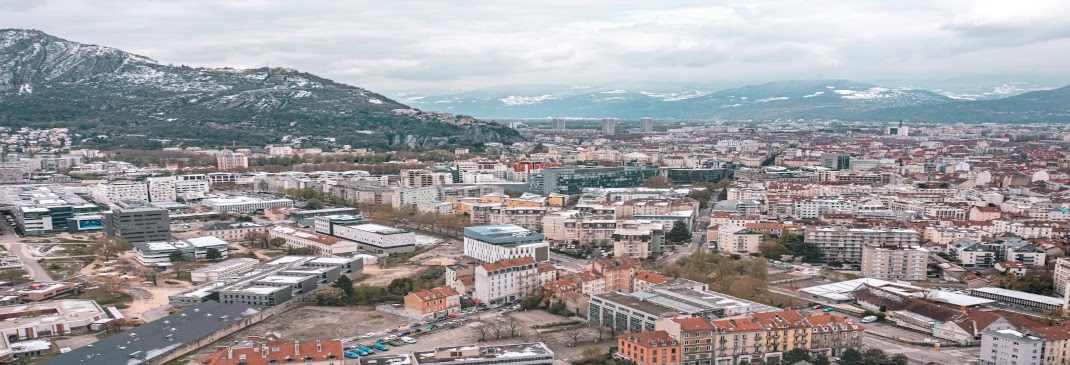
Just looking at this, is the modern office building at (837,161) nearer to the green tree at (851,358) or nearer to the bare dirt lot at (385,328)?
the bare dirt lot at (385,328)

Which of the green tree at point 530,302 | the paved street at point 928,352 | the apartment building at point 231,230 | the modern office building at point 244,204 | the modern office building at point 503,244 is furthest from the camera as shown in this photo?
the modern office building at point 244,204

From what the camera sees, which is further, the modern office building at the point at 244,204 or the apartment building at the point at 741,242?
the modern office building at the point at 244,204

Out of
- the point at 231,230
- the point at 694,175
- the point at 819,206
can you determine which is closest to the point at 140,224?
the point at 231,230

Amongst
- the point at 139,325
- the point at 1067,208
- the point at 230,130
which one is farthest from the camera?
the point at 230,130

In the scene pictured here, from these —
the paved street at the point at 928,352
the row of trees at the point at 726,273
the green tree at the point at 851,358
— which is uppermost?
the row of trees at the point at 726,273

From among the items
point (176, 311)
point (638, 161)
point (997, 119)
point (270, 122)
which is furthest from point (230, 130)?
point (997, 119)

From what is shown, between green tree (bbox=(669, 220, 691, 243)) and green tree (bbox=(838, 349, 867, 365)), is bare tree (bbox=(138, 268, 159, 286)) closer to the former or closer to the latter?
green tree (bbox=(669, 220, 691, 243))

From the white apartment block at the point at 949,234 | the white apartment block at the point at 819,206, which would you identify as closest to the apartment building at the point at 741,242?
the white apartment block at the point at 949,234

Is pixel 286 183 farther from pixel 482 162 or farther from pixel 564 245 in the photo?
pixel 564 245
